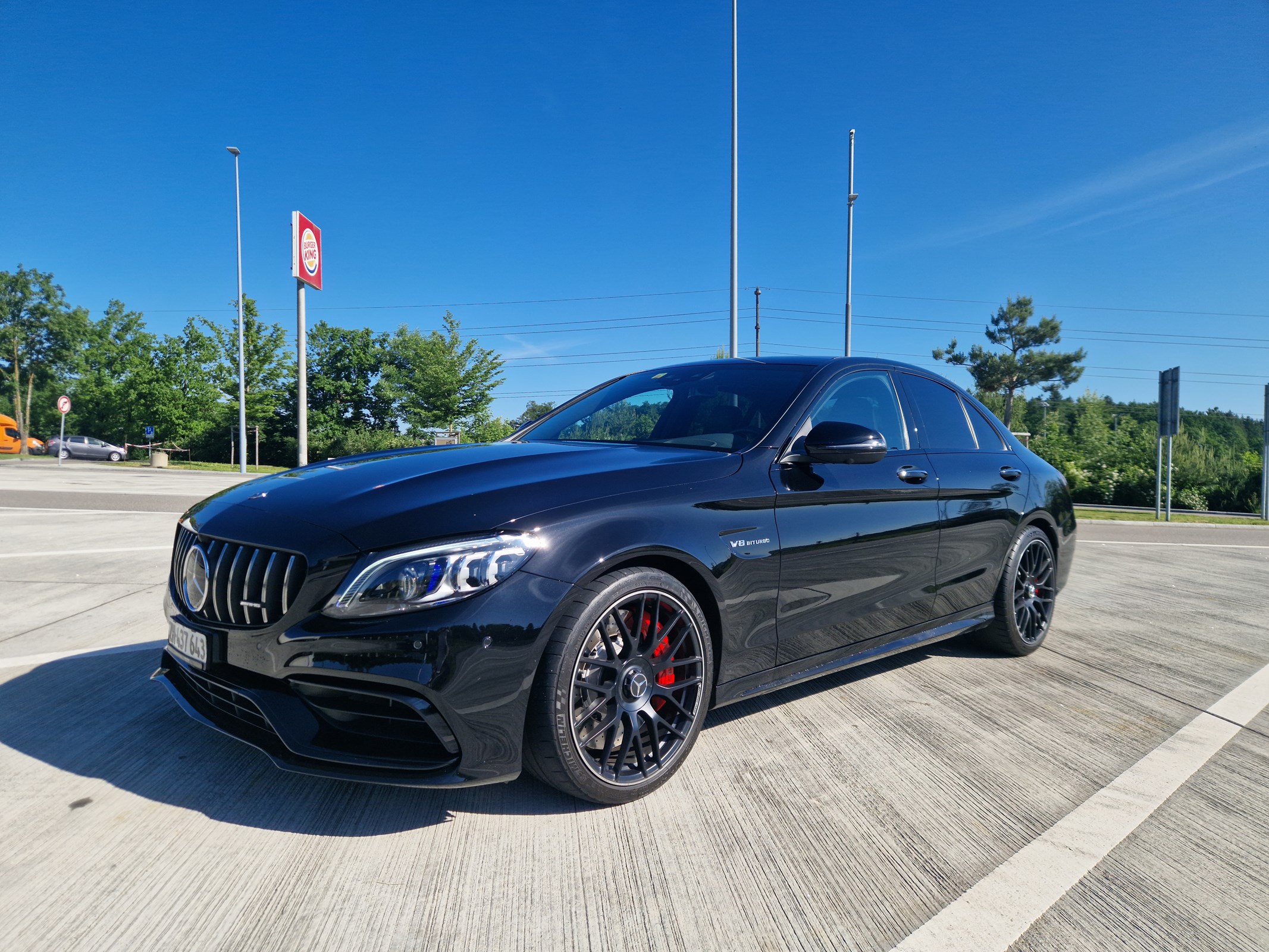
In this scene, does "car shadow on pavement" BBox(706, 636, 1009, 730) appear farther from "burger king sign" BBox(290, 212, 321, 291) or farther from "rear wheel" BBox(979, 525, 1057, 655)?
"burger king sign" BBox(290, 212, 321, 291)

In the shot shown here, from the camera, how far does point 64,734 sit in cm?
286

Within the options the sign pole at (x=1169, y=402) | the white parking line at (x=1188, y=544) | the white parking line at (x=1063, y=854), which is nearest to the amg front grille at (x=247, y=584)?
the white parking line at (x=1063, y=854)

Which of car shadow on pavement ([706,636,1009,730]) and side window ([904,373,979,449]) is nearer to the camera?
car shadow on pavement ([706,636,1009,730])

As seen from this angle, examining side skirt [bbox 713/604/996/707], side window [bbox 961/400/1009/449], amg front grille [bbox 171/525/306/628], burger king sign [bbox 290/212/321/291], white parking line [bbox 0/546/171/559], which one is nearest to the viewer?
amg front grille [bbox 171/525/306/628]

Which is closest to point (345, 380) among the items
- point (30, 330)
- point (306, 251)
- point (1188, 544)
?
point (30, 330)

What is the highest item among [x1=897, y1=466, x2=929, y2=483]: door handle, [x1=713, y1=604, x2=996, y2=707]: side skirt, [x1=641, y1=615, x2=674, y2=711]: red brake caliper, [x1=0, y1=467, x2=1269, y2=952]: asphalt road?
[x1=897, y1=466, x2=929, y2=483]: door handle

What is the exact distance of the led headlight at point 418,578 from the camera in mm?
2086

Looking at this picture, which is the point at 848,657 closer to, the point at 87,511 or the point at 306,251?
the point at 87,511

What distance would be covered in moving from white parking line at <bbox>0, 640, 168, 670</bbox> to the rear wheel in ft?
14.4

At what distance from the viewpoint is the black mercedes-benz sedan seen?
6.88ft

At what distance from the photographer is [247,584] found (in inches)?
89.2

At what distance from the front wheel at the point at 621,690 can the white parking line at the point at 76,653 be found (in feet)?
8.97

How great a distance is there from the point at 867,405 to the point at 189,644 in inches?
112

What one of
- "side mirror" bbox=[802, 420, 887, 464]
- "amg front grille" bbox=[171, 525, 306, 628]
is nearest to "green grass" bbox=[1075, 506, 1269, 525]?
"side mirror" bbox=[802, 420, 887, 464]
